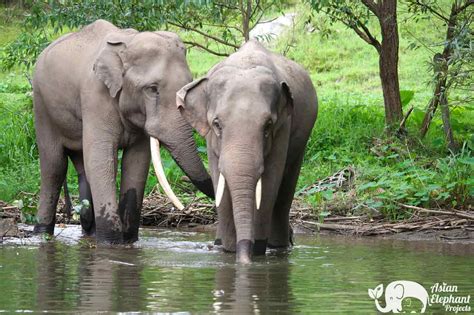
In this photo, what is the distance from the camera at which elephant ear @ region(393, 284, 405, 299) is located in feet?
26.7

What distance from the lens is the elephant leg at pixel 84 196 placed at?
41.2ft

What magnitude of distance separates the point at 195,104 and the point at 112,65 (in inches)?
65.8

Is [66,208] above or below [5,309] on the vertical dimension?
above

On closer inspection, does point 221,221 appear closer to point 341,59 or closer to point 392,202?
point 392,202

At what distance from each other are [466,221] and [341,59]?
15.3 m

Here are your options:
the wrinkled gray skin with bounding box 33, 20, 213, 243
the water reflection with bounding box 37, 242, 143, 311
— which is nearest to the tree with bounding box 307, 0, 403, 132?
the wrinkled gray skin with bounding box 33, 20, 213, 243

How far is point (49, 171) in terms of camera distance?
12.8 meters

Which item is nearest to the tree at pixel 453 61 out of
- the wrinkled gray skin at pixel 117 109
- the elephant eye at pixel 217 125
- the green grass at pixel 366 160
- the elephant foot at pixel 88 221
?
the green grass at pixel 366 160

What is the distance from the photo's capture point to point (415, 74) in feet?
82.7

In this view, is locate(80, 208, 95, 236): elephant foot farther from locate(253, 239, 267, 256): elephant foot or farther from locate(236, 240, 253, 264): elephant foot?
locate(236, 240, 253, 264): elephant foot

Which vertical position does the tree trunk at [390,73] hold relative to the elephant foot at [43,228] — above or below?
above

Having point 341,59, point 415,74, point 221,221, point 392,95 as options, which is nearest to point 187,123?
point 221,221

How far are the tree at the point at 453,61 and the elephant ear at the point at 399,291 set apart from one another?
4477mm

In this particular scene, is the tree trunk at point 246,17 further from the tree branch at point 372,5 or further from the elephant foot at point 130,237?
the elephant foot at point 130,237
